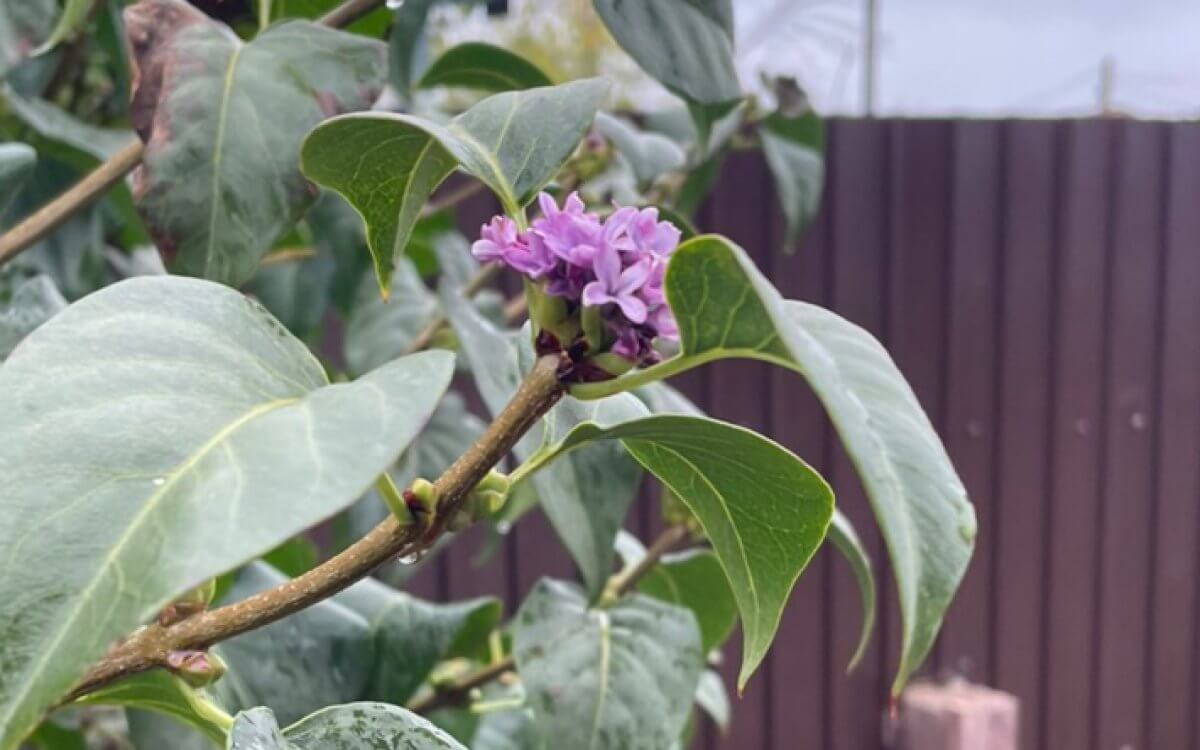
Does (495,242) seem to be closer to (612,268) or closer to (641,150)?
(612,268)

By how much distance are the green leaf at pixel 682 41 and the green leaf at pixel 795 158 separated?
0.36 metres

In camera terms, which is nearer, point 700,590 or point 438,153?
point 438,153

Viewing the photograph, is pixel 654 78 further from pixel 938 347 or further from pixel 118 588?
pixel 938 347

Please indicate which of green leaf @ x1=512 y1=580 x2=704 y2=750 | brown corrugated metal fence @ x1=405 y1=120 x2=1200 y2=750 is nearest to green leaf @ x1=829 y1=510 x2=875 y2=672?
green leaf @ x1=512 y1=580 x2=704 y2=750

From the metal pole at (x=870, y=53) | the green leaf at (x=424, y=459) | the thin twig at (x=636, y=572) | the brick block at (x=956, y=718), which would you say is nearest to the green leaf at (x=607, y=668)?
the thin twig at (x=636, y=572)

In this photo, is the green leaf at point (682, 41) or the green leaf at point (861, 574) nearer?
the green leaf at point (861, 574)

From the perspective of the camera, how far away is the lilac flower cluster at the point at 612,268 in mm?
247

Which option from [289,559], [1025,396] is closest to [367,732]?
[289,559]

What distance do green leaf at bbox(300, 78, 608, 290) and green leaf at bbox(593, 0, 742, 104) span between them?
5.1 inches

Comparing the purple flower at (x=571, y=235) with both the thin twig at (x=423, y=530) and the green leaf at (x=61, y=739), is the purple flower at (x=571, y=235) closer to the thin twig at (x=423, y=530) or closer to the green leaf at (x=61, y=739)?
the thin twig at (x=423, y=530)

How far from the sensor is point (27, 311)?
0.43m

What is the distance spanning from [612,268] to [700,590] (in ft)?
1.31

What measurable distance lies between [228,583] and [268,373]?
0.27 meters

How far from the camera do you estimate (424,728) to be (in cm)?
29
